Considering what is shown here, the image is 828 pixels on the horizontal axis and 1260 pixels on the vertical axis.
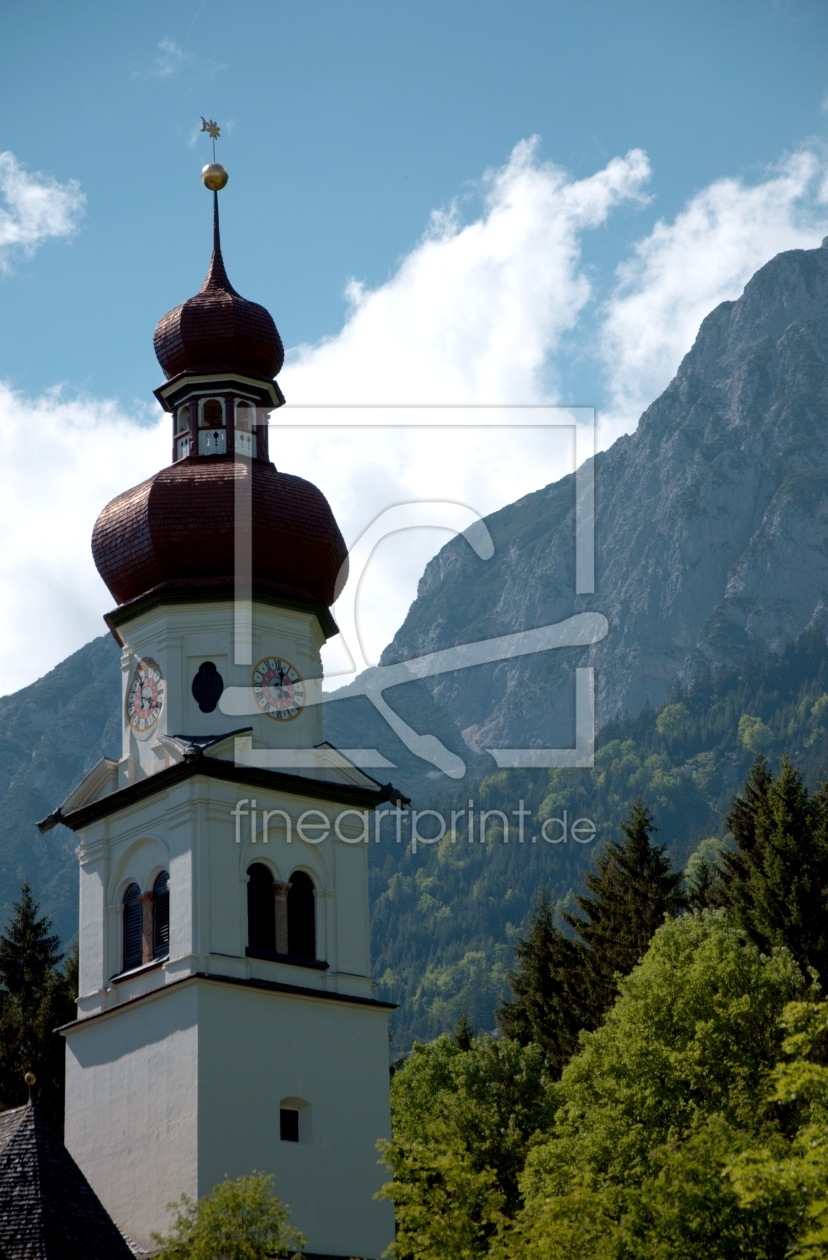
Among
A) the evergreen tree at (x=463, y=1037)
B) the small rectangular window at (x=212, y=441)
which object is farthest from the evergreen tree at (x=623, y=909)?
the small rectangular window at (x=212, y=441)

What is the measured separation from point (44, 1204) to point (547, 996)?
31.6 metres

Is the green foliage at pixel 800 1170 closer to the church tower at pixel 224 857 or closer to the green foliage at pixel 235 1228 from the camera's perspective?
the green foliage at pixel 235 1228

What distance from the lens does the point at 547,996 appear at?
210 feet

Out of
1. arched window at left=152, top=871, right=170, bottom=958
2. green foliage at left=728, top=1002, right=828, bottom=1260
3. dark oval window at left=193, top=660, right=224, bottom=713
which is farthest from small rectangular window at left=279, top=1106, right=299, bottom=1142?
green foliage at left=728, top=1002, right=828, bottom=1260

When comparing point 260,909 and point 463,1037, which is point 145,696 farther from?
point 463,1037

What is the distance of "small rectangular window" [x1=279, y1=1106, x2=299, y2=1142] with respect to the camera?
4000 centimetres

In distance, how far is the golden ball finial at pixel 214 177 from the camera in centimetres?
5141

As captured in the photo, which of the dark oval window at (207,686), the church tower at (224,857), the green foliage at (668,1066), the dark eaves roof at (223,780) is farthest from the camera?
the dark oval window at (207,686)

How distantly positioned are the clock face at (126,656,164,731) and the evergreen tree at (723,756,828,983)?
1614 centimetres

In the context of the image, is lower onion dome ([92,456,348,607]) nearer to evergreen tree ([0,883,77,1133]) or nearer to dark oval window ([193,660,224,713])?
dark oval window ([193,660,224,713])

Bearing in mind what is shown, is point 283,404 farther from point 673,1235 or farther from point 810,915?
point 673,1235

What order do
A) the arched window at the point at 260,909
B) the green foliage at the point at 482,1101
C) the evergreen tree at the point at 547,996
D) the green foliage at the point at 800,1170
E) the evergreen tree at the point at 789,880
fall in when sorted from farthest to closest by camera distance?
the evergreen tree at the point at 547,996, the green foliage at the point at 482,1101, the evergreen tree at the point at 789,880, the arched window at the point at 260,909, the green foliage at the point at 800,1170

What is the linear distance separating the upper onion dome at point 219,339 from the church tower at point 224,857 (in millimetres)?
54

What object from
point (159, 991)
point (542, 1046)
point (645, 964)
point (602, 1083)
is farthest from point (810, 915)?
point (159, 991)
